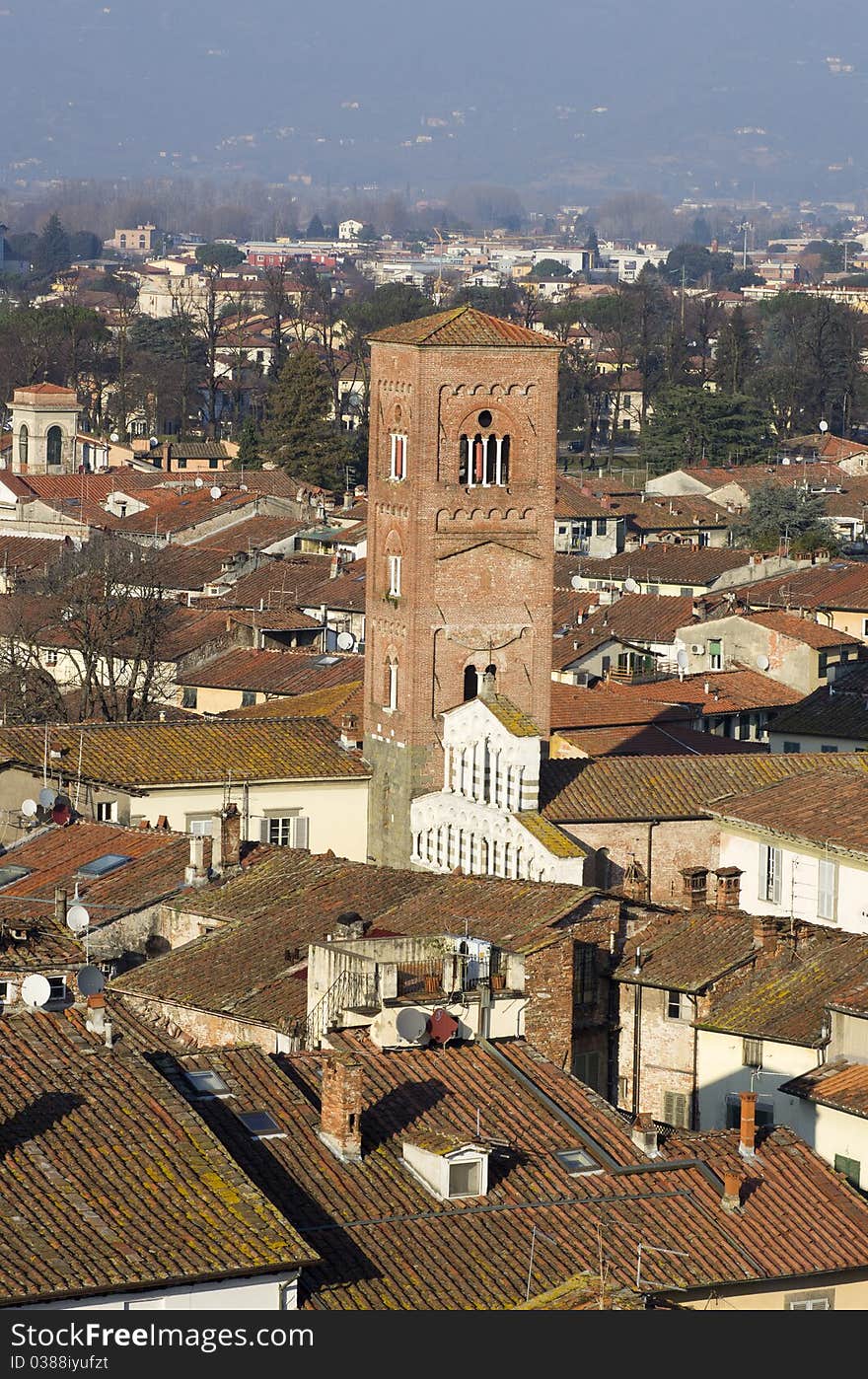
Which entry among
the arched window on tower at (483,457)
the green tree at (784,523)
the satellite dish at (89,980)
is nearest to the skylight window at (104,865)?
the arched window on tower at (483,457)

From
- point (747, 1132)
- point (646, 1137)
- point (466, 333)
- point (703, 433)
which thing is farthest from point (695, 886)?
point (703, 433)

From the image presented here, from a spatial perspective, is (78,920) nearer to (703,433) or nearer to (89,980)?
(89,980)

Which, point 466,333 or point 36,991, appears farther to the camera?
point 466,333

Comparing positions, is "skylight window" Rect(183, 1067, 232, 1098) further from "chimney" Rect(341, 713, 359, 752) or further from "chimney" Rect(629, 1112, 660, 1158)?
"chimney" Rect(341, 713, 359, 752)

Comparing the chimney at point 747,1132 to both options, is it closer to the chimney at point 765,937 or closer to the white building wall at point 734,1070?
the white building wall at point 734,1070

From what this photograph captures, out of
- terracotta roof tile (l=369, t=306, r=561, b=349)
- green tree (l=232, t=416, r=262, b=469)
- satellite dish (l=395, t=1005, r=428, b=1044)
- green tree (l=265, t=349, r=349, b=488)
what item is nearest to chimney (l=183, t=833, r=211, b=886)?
satellite dish (l=395, t=1005, r=428, b=1044)

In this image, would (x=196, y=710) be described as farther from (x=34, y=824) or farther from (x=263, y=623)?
(x=34, y=824)
